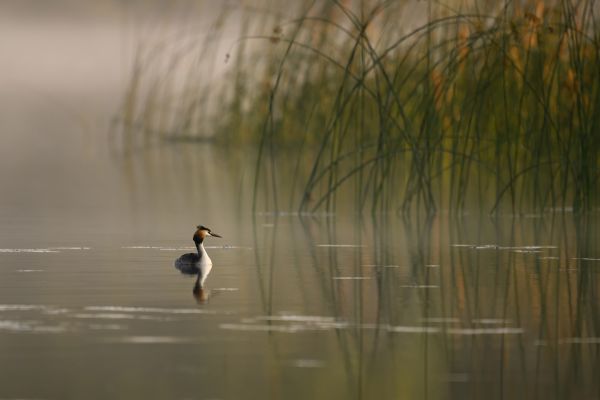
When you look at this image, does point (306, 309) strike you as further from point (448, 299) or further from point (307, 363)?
point (307, 363)

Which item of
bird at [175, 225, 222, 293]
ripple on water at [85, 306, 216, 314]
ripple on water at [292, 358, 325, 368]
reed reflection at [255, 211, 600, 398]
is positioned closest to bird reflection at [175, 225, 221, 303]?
bird at [175, 225, 222, 293]

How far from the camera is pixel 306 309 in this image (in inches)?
221

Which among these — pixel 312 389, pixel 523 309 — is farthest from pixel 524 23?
pixel 312 389

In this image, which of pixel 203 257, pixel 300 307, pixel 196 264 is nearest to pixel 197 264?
pixel 196 264

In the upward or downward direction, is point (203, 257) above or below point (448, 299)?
above

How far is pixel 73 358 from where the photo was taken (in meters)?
4.54

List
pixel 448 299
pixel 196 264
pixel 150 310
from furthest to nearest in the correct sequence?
1. pixel 196 264
2. pixel 448 299
3. pixel 150 310

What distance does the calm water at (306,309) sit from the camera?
4.24 metres

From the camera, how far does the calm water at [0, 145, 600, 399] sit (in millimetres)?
4238

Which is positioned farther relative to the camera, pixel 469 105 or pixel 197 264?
pixel 469 105

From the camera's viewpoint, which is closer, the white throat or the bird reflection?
the bird reflection

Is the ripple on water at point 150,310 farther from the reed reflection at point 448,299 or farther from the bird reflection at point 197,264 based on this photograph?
the bird reflection at point 197,264

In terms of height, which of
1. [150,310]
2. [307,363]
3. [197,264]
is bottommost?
[307,363]

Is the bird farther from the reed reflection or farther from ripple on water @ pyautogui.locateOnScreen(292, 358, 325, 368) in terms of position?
ripple on water @ pyautogui.locateOnScreen(292, 358, 325, 368)
